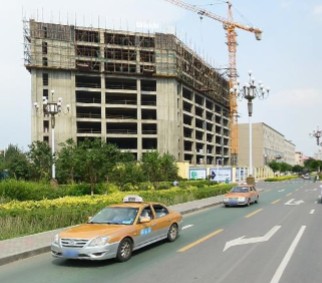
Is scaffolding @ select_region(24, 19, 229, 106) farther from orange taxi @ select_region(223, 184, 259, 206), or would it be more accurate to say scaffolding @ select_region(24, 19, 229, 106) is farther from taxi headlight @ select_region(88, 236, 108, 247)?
taxi headlight @ select_region(88, 236, 108, 247)

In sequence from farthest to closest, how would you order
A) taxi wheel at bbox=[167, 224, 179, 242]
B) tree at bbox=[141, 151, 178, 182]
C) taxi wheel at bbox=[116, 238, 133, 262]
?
tree at bbox=[141, 151, 178, 182] < taxi wheel at bbox=[167, 224, 179, 242] < taxi wheel at bbox=[116, 238, 133, 262]

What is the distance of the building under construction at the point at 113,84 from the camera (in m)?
77.8

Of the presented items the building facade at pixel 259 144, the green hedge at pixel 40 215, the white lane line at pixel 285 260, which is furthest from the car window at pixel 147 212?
the building facade at pixel 259 144

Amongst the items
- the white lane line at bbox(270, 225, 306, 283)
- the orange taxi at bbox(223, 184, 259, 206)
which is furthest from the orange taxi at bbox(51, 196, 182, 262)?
the orange taxi at bbox(223, 184, 259, 206)

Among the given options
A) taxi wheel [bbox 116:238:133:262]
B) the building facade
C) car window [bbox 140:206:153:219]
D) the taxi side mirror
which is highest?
the building facade

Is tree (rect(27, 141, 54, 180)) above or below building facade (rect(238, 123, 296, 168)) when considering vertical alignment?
below

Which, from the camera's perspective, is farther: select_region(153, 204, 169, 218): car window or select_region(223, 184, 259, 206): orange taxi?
select_region(223, 184, 259, 206): orange taxi

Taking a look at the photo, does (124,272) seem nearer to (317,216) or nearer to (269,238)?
(269,238)

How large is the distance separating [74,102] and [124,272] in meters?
71.3

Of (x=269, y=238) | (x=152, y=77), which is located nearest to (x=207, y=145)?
(x=152, y=77)

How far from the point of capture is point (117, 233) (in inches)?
425

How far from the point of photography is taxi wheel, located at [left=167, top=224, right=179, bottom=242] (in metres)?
13.8

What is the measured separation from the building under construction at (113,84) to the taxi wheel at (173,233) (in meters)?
64.2

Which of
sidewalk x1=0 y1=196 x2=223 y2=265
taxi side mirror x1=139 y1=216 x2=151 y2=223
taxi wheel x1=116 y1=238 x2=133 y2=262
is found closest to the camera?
taxi wheel x1=116 y1=238 x2=133 y2=262
